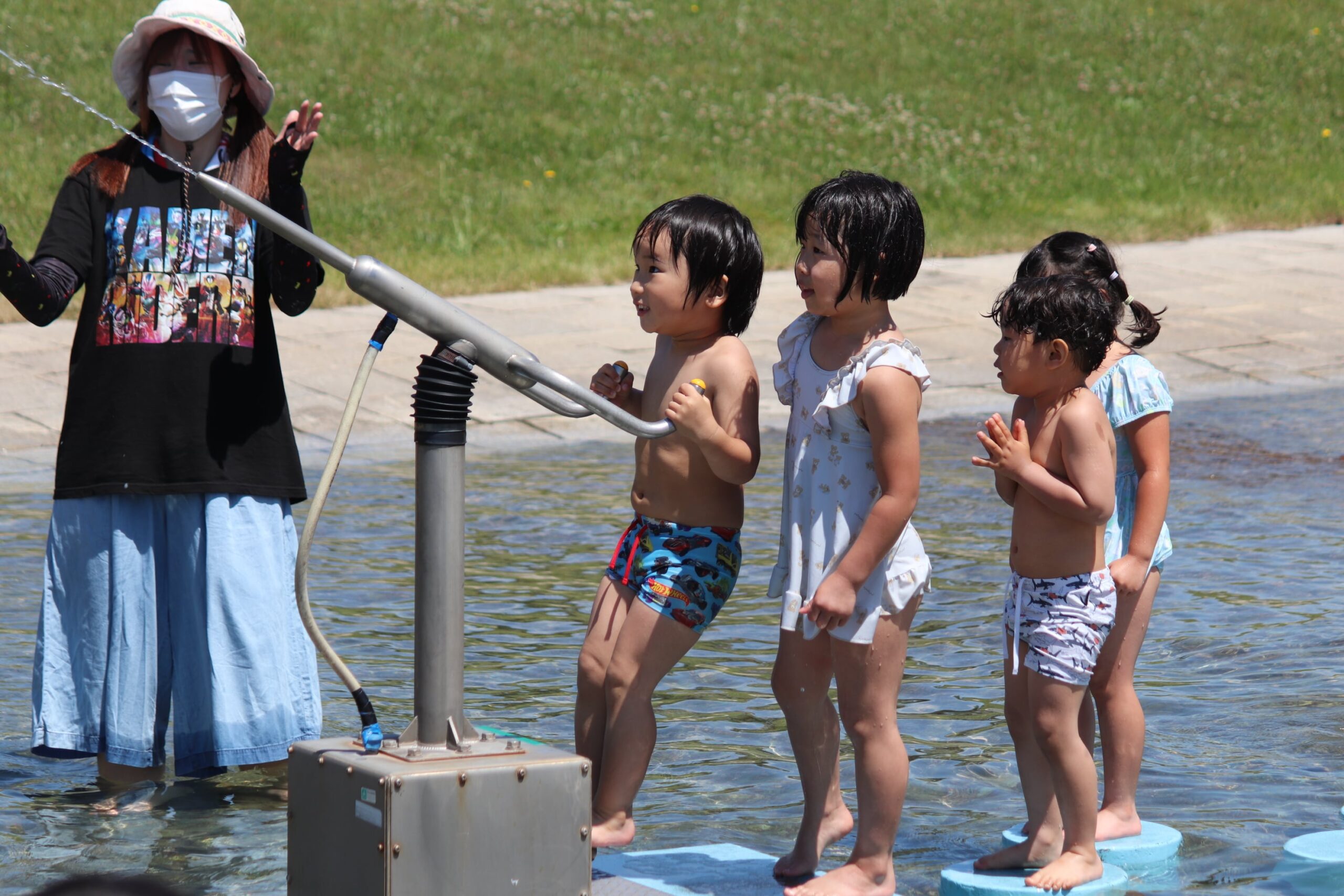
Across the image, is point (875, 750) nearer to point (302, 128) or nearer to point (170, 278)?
point (302, 128)

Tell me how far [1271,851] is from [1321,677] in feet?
4.71

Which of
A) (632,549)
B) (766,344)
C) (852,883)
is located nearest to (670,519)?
(632,549)

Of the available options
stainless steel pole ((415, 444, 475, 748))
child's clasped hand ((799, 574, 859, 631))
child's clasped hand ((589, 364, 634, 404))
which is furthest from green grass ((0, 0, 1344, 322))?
stainless steel pole ((415, 444, 475, 748))

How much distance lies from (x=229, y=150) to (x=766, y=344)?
22.3 ft

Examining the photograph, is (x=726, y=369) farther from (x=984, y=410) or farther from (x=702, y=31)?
(x=702, y=31)

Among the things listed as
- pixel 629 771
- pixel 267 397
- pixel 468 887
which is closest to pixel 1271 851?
pixel 629 771

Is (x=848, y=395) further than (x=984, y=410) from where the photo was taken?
No

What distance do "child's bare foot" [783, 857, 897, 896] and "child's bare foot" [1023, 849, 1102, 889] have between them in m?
0.26

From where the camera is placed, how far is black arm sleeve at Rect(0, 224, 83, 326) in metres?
3.61

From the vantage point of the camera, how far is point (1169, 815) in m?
3.88

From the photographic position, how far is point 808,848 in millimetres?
3369

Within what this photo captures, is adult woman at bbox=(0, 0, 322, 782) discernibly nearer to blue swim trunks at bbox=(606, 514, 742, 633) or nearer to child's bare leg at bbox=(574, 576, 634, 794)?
child's bare leg at bbox=(574, 576, 634, 794)

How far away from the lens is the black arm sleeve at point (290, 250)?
364cm

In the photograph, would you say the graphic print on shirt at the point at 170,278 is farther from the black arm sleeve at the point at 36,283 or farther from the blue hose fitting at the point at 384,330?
the blue hose fitting at the point at 384,330
